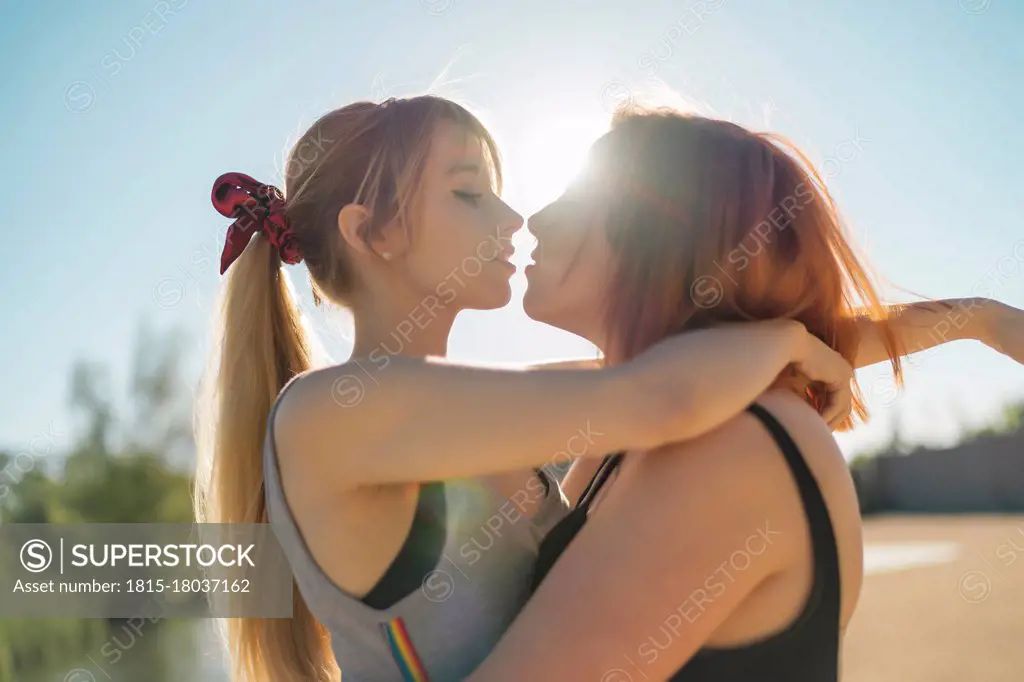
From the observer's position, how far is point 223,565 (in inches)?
102

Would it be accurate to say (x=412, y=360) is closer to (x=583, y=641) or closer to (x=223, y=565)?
(x=583, y=641)

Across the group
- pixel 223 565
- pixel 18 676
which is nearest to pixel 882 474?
pixel 18 676

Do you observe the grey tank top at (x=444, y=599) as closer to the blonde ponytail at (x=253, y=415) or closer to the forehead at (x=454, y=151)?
the blonde ponytail at (x=253, y=415)

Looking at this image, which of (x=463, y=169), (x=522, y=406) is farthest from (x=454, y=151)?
(x=522, y=406)

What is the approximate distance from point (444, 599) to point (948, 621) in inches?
443

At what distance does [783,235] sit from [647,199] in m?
0.30

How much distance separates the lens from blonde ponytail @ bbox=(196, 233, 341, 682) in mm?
2551

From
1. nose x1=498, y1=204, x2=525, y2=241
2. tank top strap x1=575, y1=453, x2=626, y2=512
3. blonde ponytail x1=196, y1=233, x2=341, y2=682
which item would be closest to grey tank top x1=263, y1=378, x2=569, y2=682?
tank top strap x1=575, y1=453, x2=626, y2=512

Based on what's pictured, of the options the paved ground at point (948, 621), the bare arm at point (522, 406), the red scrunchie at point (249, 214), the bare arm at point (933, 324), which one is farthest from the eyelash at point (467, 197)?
the paved ground at point (948, 621)

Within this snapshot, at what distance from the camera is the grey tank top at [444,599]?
5.82 ft

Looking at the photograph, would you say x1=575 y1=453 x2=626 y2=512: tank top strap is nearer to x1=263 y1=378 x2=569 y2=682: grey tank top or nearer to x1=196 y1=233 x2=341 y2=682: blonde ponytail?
x1=263 y1=378 x2=569 y2=682: grey tank top

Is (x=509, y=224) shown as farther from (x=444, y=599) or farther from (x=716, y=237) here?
(x=444, y=599)

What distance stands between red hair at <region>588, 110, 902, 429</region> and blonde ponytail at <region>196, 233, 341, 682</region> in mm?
1191

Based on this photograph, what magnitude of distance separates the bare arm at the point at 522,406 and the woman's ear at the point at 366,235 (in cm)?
69
